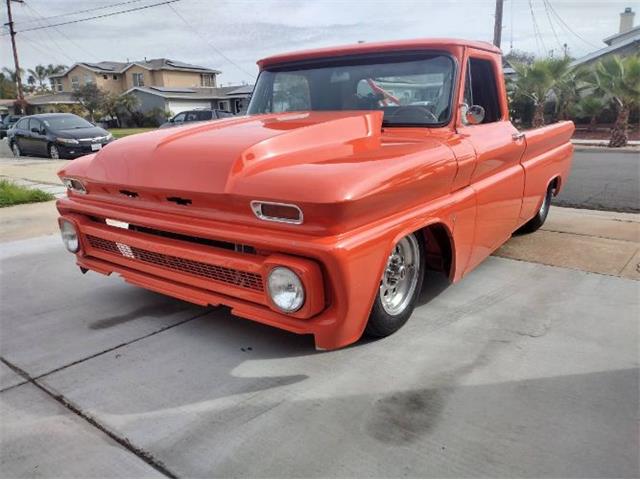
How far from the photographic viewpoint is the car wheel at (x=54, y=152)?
15.3 meters

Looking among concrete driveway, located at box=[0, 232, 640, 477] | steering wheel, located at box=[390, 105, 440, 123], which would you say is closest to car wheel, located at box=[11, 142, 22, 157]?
concrete driveway, located at box=[0, 232, 640, 477]

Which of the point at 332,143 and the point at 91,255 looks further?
the point at 91,255

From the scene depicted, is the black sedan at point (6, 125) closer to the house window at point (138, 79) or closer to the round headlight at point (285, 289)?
the house window at point (138, 79)

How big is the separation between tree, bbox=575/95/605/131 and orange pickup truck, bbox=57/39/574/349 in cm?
1853

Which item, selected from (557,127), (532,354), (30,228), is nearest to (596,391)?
(532,354)

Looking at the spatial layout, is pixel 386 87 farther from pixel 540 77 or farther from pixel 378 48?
pixel 540 77

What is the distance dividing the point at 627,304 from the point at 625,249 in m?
1.46

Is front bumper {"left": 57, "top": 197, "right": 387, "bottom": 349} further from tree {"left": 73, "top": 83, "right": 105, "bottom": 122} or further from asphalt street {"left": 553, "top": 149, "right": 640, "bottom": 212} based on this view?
tree {"left": 73, "top": 83, "right": 105, "bottom": 122}

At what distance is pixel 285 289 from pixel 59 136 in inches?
583

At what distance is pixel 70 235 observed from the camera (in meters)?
3.59

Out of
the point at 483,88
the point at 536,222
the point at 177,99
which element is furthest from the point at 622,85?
the point at 177,99

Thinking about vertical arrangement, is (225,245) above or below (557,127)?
below

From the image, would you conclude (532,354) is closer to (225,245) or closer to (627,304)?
(627,304)

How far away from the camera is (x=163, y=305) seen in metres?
3.68
